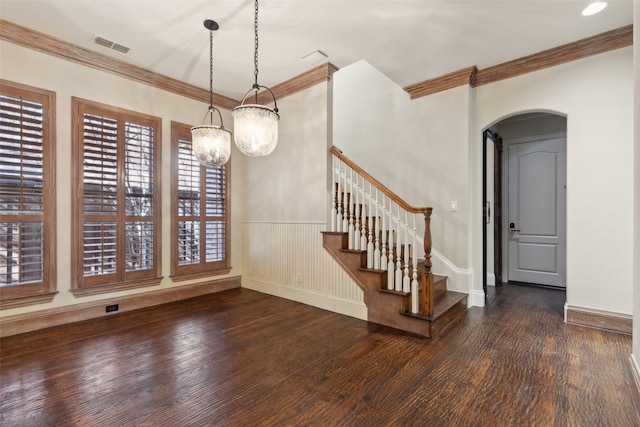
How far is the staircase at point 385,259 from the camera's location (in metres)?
2.89

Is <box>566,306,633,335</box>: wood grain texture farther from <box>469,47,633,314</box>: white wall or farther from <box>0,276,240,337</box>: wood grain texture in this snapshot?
<box>0,276,240,337</box>: wood grain texture

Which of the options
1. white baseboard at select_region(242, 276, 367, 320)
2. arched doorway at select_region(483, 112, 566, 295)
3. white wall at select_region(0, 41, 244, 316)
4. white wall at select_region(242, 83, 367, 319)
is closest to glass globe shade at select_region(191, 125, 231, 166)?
white wall at select_region(242, 83, 367, 319)

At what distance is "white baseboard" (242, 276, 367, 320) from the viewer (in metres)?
3.38

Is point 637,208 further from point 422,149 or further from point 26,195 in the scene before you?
point 26,195

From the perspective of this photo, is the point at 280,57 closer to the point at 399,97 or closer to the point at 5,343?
the point at 399,97

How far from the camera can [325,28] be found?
9.68ft

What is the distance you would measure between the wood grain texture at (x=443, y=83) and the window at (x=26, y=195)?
4391mm

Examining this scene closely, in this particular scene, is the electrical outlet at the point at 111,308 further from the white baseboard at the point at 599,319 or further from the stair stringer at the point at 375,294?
the white baseboard at the point at 599,319

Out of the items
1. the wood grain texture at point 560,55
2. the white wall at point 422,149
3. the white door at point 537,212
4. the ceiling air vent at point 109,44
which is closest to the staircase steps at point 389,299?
the white wall at point 422,149

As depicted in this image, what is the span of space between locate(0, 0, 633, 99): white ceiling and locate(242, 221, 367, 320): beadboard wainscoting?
2144mm

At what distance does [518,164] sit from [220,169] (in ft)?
16.5

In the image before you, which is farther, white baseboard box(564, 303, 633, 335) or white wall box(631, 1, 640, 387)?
white baseboard box(564, 303, 633, 335)

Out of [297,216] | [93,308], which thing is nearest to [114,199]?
[93,308]

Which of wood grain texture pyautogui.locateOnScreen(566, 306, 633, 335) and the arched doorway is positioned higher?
the arched doorway
